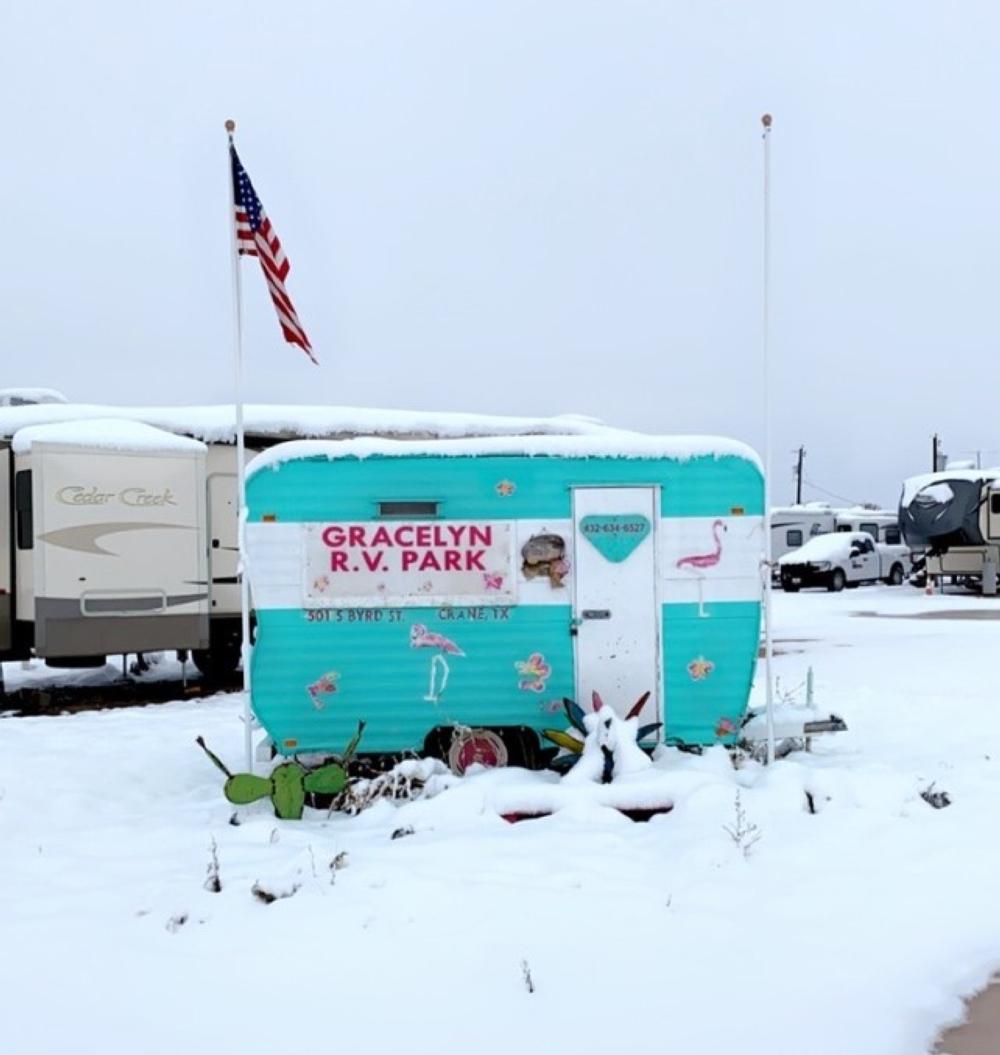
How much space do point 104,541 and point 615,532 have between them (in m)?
6.47

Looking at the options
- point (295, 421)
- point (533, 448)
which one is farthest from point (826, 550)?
point (533, 448)

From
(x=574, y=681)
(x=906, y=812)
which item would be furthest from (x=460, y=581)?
(x=906, y=812)

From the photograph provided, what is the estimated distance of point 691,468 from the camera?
24.4 feet

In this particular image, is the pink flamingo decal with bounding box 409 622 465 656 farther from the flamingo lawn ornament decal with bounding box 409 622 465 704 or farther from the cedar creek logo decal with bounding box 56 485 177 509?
the cedar creek logo decal with bounding box 56 485 177 509

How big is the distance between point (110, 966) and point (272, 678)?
9.74 feet

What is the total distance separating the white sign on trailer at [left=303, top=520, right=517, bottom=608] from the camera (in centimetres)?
727

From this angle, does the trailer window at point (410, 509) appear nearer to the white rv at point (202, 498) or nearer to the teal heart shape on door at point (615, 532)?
the teal heart shape on door at point (615, 532)

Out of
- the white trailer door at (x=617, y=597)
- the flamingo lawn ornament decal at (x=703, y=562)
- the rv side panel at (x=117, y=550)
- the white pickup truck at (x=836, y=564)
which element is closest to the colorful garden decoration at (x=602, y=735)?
the white trailer door at (x=617, y=597)

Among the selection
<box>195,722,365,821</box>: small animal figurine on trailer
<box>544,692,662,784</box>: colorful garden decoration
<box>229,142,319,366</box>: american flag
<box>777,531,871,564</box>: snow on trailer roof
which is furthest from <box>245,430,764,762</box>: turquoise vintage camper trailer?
<box>777,531,871,564</box>: snow on trailer roof

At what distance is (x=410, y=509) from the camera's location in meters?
7.36

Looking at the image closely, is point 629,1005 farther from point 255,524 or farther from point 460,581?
point 255,524

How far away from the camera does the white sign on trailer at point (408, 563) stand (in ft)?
A: 23.9

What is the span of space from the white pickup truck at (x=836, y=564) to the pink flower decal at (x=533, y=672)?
22.1m

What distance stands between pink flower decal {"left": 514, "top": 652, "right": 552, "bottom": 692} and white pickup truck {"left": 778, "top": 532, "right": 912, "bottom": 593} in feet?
72.5
